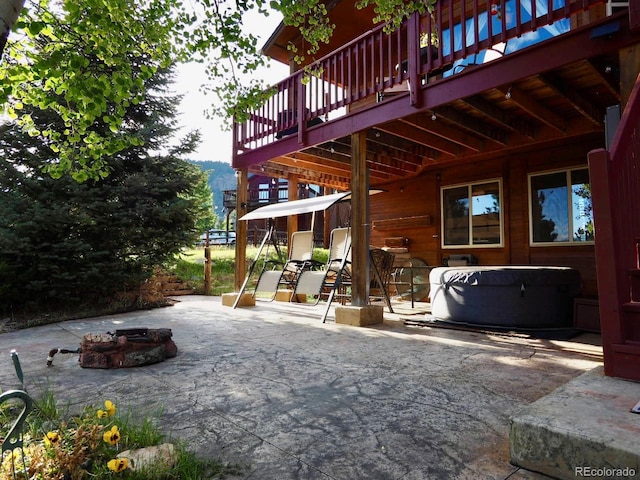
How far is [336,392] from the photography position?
2309 mm

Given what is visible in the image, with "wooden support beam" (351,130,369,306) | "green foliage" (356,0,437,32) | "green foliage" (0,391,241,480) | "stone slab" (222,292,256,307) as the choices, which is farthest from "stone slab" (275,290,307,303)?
"green foliage" (0,391,241,480)

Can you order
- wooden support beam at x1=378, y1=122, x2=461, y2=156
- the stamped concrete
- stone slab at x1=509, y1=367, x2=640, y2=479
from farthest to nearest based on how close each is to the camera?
1. wooden support beam at x1=378, y1=122, x2=461, y2=156
2. the stamped concrete
3. stone slab at x1=509, y1=367, x2=640, y2=479

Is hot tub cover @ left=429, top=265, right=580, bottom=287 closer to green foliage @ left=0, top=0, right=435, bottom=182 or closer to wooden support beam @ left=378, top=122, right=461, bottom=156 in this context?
wooden support beam @ left=378, top=122, right=461, bottom=156

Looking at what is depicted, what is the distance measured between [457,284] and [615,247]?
2873mm

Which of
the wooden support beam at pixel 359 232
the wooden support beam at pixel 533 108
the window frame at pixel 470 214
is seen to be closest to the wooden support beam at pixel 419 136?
the wooden support beam at pixel 359 232

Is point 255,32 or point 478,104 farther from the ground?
point 255,32

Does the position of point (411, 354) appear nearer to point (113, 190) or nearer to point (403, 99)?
point (403, 99)

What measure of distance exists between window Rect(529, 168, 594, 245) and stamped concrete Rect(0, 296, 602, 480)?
229 cm

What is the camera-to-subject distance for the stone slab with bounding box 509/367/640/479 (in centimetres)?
121

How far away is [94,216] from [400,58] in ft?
17.2

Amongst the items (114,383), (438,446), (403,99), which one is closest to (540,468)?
(438,446)

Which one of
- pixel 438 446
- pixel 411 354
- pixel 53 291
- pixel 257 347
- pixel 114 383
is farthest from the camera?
pixel 53 291

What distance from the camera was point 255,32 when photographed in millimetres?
4289

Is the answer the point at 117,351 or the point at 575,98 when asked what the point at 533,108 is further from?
the point at 117,351
